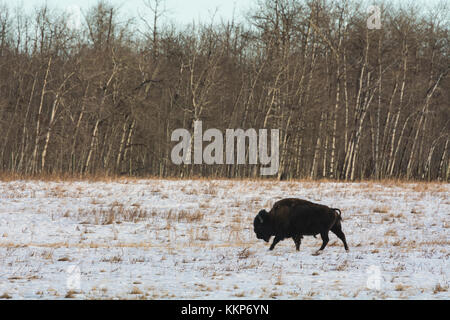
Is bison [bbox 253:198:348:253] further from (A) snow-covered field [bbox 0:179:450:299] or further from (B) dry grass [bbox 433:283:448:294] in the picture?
(B) dry grass [bbox 433:283:448:294]

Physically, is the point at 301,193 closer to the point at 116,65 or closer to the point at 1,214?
the point at 1,214

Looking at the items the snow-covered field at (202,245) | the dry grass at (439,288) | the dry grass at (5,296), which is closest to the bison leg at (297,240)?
the snow-covered field at (202,245)

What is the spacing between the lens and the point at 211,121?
38.8m

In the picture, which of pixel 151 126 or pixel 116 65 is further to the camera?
pixel 151 126

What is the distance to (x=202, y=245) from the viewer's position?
A: 11.7 m

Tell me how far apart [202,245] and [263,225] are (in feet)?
5.18

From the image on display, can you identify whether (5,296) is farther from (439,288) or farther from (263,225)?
(439,288)

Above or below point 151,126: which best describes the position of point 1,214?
below

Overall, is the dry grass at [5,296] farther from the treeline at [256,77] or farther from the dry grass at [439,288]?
the treeline at [256,77]

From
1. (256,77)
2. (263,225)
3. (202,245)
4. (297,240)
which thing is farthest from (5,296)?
(256,77)

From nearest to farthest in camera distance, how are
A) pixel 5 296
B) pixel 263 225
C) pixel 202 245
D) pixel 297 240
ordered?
pixel 5 296 → pixel 297 240 → pixel 263 225 → pixel 202 245

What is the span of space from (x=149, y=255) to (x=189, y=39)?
27423 mm

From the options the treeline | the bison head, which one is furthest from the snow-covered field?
the treeline
